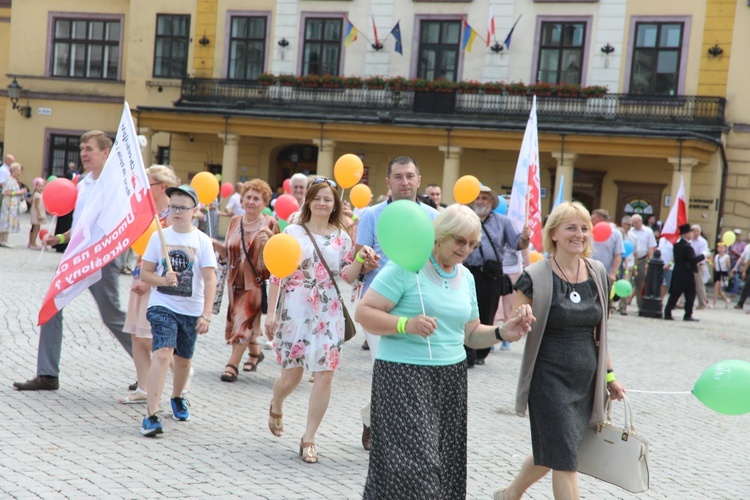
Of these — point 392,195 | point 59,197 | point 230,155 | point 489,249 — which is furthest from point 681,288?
point 230,155

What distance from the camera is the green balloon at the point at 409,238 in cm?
414

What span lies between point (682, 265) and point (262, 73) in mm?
16810

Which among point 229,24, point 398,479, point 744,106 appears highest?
point 229,24

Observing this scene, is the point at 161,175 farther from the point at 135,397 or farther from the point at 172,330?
the point at 135,397

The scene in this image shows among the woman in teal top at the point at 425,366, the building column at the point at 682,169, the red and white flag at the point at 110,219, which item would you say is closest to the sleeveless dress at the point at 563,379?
the woman in teal top at the point at 425,366

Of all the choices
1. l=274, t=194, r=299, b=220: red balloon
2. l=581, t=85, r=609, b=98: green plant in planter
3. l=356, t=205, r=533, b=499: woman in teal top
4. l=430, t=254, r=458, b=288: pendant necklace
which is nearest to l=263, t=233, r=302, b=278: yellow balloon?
l=356, t=205, r=533, b=499: woman in teal top

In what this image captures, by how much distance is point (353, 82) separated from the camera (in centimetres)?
2880

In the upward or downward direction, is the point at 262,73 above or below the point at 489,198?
above

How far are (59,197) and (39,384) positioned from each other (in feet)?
4.71

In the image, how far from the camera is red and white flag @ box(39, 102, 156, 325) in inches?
247

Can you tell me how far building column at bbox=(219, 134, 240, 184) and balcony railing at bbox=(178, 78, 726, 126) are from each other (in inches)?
50.2

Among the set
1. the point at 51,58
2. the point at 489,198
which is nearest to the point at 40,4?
the point at 51,58

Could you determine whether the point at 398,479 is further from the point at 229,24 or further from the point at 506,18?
the point at 229,24

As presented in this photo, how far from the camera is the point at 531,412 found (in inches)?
185
